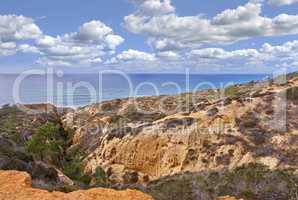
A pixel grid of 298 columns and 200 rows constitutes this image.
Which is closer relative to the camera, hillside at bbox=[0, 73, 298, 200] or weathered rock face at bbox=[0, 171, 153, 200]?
weathered rock face at bbox=[0, 171, 153, 200]

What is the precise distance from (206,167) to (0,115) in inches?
Answer: 2922

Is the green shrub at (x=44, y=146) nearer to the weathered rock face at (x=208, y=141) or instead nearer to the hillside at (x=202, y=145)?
the hillside at (x=202, y=145)

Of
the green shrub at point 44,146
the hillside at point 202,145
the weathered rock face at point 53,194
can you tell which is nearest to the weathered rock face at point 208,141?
the hillside at point 202,145

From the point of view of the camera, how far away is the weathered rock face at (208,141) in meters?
32.1

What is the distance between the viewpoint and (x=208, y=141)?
116 feet

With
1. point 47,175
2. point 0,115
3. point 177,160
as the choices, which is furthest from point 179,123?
point 0,115

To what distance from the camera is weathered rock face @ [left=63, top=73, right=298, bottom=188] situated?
32094 millimetres

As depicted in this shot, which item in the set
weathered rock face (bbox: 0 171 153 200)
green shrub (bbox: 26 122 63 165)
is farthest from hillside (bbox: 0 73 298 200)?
weathered rock face (bbox: 0 171 153 200)

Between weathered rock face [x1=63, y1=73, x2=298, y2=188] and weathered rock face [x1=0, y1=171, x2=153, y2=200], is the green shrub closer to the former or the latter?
weathered rock face [x1=63, y1=73, x2=298, y2=188]

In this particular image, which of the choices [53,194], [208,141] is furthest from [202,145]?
[53,194]

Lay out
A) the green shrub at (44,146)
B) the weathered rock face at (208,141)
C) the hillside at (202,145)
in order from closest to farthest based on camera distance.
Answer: the hillside at (202,145) → the weathered rock face at (208,141) → the green shrub at (44,146)

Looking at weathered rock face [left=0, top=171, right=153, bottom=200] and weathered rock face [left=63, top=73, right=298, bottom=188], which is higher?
weathered rock face [left=0, top=171, right=153, bottom=200]

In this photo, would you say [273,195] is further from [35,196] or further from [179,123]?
[179,123]

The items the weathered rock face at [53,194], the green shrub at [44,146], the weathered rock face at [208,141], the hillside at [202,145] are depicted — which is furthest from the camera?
the green shrub at [44,146]
